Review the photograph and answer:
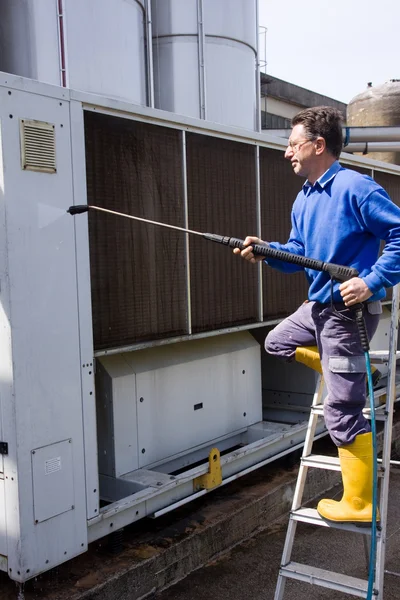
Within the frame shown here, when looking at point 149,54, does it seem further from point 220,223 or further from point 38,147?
point 38,147

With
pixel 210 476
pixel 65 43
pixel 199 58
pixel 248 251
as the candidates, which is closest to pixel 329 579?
pixel 210 476

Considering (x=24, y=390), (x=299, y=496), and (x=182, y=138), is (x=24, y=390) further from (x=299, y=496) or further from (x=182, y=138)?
(x=182, y=138)

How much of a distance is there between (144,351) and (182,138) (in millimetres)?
1289

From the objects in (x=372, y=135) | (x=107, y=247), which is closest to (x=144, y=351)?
(x=107, y=247)

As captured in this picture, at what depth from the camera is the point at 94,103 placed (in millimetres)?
3318

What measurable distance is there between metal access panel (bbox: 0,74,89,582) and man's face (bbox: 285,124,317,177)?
1.09 metres

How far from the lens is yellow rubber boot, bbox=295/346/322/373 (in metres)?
3.13

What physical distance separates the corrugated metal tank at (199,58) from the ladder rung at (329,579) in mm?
3520

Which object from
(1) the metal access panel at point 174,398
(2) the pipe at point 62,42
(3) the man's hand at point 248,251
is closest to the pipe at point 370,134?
(1) the metal access panel at point 174,398

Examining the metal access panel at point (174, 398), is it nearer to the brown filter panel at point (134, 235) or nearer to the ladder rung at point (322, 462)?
the brown filter panel at point (134, 235)

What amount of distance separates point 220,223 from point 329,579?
7.30 feet

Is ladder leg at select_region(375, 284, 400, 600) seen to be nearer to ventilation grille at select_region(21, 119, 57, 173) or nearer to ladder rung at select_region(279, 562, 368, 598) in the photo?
ladder rung at select_region(279, 562, 368, 598)

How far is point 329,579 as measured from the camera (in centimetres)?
284

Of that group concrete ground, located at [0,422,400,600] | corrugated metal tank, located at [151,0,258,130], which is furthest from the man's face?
corrugated metal tank, located at [151,0,258,130]
